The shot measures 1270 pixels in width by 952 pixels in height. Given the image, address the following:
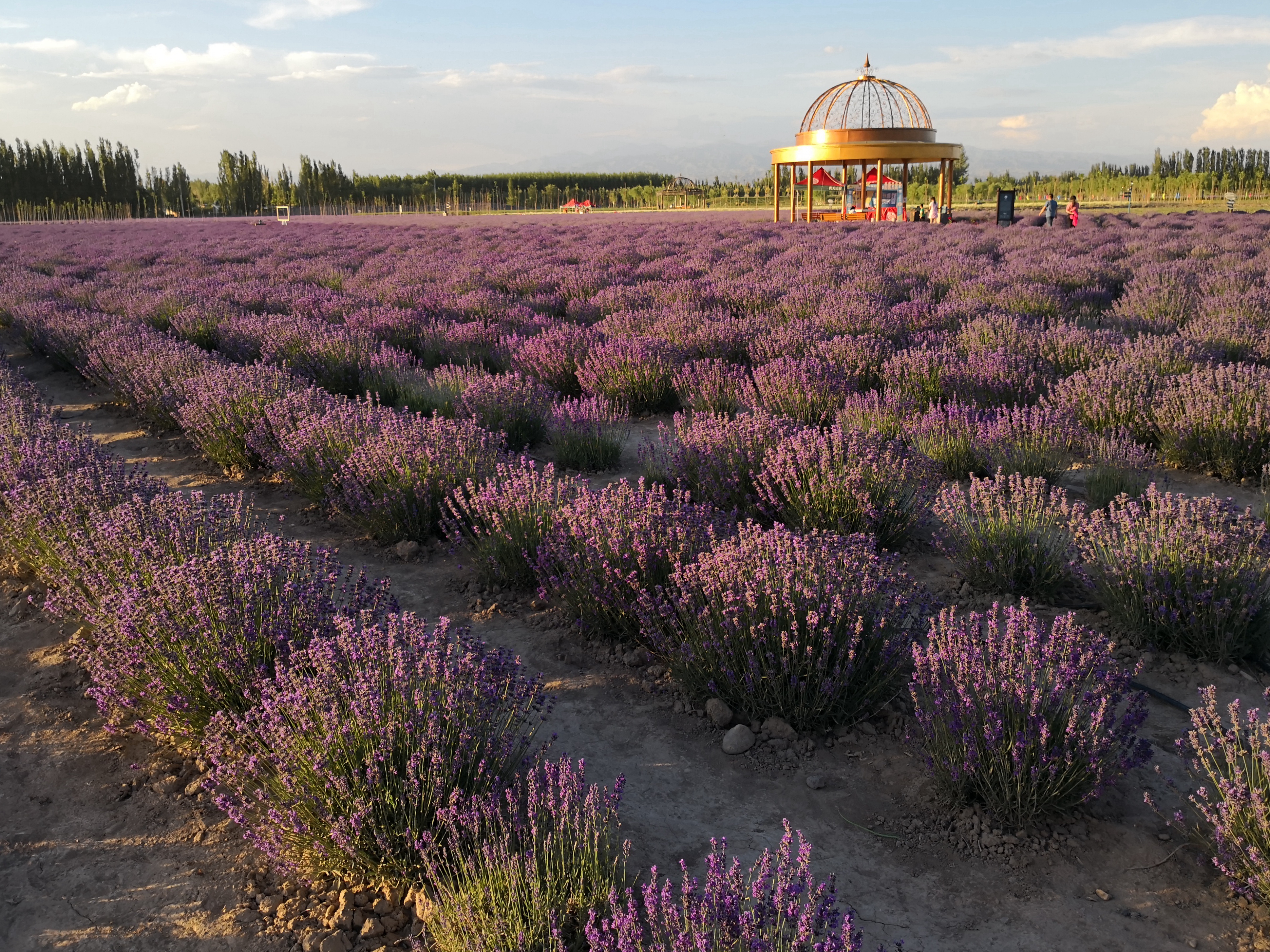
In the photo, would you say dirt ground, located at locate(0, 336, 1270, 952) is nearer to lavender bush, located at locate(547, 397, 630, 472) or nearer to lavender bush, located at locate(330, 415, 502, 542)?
lavender bush, located at locate(330, 415, 502, 542)

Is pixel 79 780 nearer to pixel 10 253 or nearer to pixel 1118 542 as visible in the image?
pixel 1118 542

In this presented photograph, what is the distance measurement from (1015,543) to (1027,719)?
4.93 feet

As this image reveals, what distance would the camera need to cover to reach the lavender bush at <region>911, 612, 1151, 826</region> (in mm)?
2430

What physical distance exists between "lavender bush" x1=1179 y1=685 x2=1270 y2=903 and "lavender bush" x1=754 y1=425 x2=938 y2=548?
6.39ft

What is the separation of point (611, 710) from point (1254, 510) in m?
3.73

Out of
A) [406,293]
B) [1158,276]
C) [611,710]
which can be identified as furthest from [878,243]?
[611,710]

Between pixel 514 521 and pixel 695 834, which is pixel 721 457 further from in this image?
pixel 695 834

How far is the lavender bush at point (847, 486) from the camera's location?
420 centimetres

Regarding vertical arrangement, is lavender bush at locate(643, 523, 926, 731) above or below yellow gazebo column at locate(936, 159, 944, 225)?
below

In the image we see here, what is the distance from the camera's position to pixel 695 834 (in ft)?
8.30

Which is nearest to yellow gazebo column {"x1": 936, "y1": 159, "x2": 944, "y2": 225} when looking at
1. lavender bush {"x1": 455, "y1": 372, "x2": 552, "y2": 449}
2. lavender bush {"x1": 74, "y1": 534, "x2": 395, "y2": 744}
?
lavender bush {"x1": 455, "y1": 372, "x2": 552, "y2": 449}

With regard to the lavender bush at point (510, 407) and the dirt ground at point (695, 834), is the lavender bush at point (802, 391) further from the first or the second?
the dirt ground at point (695, 834)

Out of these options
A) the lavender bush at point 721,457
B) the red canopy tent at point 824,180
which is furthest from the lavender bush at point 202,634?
the red canopy tent at point 824,180

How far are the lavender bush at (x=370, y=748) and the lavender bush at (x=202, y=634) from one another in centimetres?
24
